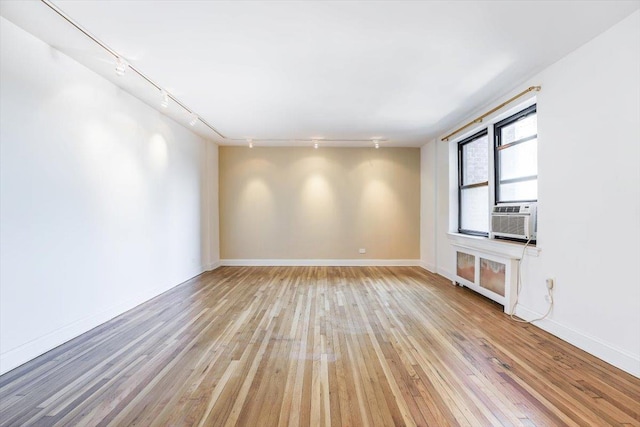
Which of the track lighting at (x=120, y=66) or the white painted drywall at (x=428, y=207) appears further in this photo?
the white painted drywall at (x=428, y=207)

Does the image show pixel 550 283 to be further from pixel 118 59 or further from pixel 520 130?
pixel 118 59

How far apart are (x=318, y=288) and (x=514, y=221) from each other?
2.83m

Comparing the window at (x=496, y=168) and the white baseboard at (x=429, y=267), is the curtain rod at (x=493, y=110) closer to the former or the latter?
the window at (x=496, y=168)

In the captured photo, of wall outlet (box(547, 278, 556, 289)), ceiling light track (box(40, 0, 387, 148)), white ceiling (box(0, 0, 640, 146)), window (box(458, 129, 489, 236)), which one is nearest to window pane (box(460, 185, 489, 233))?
window (box(458, 129, 489, 236))

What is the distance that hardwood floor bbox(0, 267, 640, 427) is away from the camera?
1701 millimetres

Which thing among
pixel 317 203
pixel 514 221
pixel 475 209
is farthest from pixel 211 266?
pixel 514 221

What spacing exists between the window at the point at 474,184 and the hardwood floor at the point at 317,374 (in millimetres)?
1583

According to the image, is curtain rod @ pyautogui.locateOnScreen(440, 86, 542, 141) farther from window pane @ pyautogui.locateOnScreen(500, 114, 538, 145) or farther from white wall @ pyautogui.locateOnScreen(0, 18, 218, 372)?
white wall @ pyautogui.locateOnScreen(0, 18, 218, 372)

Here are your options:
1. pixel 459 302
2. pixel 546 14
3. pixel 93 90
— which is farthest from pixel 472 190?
pixel 93 90

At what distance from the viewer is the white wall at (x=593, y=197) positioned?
85.7 inches

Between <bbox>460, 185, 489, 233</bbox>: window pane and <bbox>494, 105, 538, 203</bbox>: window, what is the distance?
0.50 m

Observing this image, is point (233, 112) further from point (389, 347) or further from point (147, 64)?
point (389, 347)

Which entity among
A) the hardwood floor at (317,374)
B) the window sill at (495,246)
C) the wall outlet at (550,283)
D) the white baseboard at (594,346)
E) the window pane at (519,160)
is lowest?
the hardwood floor at (317,374)

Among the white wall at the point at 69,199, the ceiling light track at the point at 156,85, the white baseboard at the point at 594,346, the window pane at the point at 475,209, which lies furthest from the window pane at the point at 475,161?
the white wall at the point at 69,199
